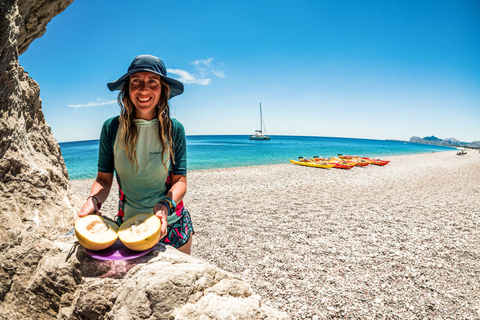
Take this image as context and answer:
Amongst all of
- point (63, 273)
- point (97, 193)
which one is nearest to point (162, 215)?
point (97, 193)

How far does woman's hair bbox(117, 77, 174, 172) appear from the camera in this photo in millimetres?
1943

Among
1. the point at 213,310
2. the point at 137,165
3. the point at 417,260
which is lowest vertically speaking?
the point at 417,260

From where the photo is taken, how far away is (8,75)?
7.33 ft

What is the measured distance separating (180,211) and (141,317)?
3.20ft

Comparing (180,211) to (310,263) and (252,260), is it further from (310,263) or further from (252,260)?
(310,263)

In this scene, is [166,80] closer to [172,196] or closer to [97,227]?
[172,196]

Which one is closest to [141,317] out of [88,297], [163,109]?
[88,297]

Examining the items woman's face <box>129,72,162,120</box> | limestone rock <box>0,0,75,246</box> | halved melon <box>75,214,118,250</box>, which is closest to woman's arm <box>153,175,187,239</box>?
halved melon <box>75,214,118,250</box>

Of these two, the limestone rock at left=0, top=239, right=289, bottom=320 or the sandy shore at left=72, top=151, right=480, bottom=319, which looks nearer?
the limestone rock at left=0, top=239, right=289, bottom=320

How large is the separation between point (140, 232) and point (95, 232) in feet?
0.95

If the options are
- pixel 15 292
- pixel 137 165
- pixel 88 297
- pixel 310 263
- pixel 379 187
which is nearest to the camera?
pixel 88 297

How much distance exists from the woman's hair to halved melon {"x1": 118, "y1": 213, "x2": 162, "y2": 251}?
1.60 ft

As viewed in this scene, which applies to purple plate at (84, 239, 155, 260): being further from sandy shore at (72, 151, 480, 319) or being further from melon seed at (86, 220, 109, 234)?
sandy shore at (72, 151, 480, 319)

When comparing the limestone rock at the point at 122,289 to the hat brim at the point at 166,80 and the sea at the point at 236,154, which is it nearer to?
the hat brim at the point at 166,80
